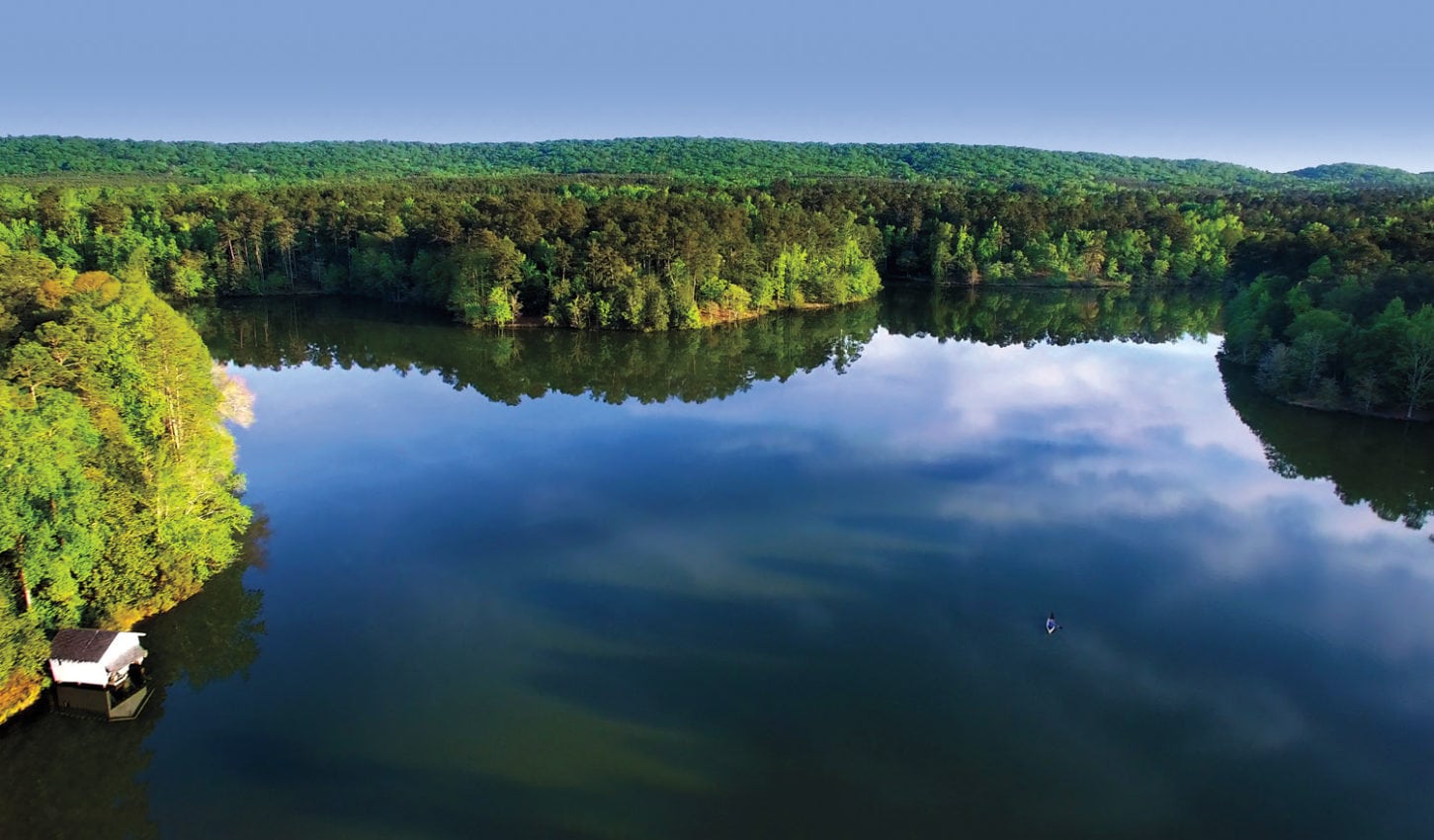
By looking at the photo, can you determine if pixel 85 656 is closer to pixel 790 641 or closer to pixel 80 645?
pixel 80 645

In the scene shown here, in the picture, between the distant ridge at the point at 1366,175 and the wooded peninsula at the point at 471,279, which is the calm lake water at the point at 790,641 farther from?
the distant ridge at the point at 1366,175

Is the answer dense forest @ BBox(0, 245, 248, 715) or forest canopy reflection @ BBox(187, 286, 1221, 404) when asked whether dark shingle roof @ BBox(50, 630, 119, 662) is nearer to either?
dense forest @ BBox(0, 245, 248, 715)

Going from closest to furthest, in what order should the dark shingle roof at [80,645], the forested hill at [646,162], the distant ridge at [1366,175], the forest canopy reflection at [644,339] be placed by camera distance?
the dark shingle roof at [80,645]
the forest canopy reflection at [644,339]
the forested hill at [646,162]
the distant ridge at [1366,175]

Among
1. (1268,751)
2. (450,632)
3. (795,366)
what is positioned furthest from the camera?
(795,366)

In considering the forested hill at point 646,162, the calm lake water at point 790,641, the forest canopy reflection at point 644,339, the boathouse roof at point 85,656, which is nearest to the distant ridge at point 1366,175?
the forested hill at point 646,162

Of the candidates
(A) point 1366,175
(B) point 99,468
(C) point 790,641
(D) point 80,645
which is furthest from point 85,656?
(A) point 1366,175

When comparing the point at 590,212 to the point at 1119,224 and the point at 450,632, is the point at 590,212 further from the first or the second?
the point at 1119,224

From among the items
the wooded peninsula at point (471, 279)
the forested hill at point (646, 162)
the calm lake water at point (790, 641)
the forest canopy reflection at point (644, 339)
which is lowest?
the calm lake water at point (790, 641)

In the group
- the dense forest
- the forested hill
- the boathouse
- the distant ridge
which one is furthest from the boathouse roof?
the distant ridge

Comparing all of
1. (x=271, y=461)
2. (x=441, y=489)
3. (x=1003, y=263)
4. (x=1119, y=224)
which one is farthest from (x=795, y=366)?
(x=1119, y=224)
